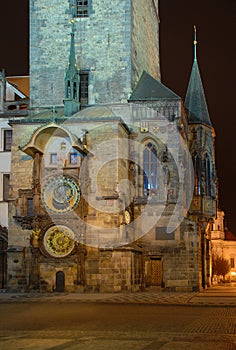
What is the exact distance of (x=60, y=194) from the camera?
32.8 m

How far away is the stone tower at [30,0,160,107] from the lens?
36750 millimetres

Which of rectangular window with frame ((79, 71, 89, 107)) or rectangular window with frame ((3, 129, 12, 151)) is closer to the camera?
rectangular window with frame ((79, 71, 89, 107))

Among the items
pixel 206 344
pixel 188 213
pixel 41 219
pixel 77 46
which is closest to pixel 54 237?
pixel 41 219

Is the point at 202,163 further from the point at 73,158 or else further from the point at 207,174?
the point at 73,158

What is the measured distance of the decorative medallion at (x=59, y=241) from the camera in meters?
32.2

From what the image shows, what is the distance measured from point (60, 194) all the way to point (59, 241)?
2.30 meters

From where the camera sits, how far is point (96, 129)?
3341 centimetres

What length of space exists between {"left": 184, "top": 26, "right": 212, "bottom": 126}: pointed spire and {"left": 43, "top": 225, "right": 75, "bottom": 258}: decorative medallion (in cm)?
1199

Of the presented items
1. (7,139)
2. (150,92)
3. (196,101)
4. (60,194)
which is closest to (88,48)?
A: (150,92)

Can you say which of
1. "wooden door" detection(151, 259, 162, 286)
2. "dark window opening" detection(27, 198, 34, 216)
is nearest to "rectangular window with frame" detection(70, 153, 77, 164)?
"dark window opening" detection(27, 198, 34, 216)

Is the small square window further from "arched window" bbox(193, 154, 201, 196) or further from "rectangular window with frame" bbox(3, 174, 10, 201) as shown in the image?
"arched window" bbox(193, 154, 201, 196)

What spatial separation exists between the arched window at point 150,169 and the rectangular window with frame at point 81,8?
845 cm

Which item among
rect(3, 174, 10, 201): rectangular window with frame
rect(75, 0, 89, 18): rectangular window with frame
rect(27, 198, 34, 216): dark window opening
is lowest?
rect(27, 198, 34, 216): dark window opening

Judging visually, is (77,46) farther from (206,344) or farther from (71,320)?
(206,344)
